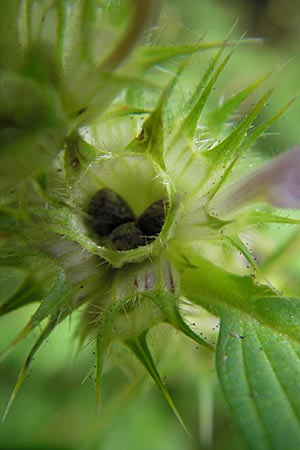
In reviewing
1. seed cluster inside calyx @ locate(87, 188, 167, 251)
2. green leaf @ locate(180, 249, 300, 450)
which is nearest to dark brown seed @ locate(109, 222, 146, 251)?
seed cluster inside calyx @ locate(87, 188, 167, 251)

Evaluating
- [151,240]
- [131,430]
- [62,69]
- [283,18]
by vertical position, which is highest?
[283,18]

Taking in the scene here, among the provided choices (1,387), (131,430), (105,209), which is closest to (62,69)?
(105,209)

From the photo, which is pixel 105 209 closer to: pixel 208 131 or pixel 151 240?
pixel 151 240

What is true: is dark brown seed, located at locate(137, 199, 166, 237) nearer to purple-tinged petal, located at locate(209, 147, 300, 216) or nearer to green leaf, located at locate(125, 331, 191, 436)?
purple-tinged petal, located at locate(209, 147, 300, 216)

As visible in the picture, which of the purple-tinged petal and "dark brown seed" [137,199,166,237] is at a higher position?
"dark brown seed" [137,199,166,237]

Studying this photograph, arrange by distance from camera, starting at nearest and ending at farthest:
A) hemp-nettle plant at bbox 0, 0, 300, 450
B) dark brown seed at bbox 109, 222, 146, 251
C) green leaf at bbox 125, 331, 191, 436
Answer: hemp-nettle plant at bbox 0, 0, 300, 450
green leaf at bbox 125, 331, 191, 436
dark brown seed at bbox 109, 222, 146, 251

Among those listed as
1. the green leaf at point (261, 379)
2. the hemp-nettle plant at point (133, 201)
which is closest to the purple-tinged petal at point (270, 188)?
the hemp-nettle plant at point (133, 201)

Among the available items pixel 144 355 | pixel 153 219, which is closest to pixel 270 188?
pixel 153 219
